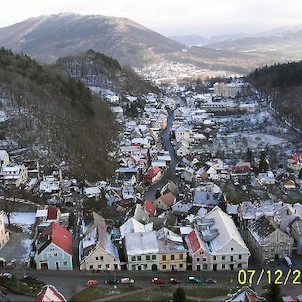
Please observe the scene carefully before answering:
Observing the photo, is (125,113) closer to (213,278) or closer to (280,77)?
(280,77)

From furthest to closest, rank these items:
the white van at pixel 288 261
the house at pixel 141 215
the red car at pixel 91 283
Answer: the house at pixel 141 215 < the white van at pixel 288 261 < the red car at pixel 91 283

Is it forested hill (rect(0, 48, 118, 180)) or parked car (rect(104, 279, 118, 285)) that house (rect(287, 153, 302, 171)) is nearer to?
forested hill (rect(0, 48, 118, 180))

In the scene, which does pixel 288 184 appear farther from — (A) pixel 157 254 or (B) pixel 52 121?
(B) pixel 52 121

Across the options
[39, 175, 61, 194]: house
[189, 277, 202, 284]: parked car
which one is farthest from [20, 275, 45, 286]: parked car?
[39, 175, 61, 194]: house

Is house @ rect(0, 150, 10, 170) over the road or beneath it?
over

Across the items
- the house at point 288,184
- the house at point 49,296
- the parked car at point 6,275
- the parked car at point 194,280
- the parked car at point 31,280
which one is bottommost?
the house at point 288,184

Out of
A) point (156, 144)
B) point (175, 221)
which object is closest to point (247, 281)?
point (175, 221)

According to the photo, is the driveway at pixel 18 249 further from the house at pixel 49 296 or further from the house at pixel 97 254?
the house at pixel 49 296

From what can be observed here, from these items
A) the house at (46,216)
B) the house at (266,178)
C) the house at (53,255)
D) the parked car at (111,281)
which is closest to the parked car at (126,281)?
the parked car at (111,281)
